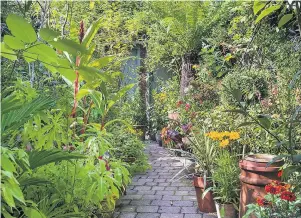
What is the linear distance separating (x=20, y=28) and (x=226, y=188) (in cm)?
266

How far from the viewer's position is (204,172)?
3412 millimetres

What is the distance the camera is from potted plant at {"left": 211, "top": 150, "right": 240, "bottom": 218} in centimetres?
302

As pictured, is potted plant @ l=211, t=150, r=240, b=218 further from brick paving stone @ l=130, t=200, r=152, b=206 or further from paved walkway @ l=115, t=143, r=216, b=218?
brick paving stone @ l=130, t=200, r=152, b=206

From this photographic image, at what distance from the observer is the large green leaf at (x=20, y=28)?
688 mm

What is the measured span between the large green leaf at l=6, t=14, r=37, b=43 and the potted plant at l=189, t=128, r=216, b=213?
8.77ft

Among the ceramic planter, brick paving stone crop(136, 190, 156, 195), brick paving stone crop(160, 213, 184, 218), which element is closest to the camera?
brick paving stone crop(160, 213, 184, 218)

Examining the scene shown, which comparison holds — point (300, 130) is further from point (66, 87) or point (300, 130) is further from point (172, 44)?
point (172, 44)

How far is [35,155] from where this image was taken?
118cm

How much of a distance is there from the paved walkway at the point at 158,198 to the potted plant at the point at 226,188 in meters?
0.32

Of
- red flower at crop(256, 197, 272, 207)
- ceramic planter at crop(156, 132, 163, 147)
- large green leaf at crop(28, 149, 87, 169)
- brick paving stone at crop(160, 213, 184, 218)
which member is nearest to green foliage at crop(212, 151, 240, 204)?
brick paving stone at crop(160, 213, 184, 218)

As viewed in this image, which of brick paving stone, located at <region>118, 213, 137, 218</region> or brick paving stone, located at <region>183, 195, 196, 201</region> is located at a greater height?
brick paving stone, located at <region>183, 195, 196, 201</region>

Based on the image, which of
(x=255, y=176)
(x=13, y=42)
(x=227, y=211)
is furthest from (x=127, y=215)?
(x=13, y=42)

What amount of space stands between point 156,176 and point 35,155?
3835 mm

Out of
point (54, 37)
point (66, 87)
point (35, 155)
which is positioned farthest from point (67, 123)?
point (54, 37)
